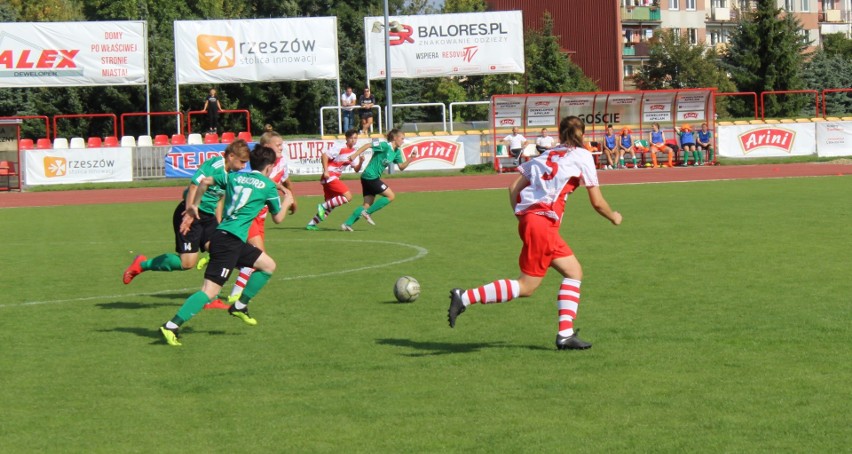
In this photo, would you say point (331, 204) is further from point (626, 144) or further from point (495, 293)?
point (626, 144)

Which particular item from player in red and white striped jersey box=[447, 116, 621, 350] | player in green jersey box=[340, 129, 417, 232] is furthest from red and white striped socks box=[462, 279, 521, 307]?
player in green jersey box=[340, 129, 417, 232]

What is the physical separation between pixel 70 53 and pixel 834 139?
29032 mm

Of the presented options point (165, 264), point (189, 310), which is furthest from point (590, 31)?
point (189, 310)

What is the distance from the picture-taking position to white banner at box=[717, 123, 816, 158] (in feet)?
141

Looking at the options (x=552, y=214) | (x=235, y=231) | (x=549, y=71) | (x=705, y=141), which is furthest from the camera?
(x=549, y=71)

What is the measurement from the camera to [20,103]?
177 ft

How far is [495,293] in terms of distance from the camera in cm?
925

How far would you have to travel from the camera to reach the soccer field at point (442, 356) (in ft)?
22.5

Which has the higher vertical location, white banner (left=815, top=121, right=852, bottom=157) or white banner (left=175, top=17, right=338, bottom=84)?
white banner (left=175, top=17, right=338, bottom=84)

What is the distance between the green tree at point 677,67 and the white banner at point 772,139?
38.3 m

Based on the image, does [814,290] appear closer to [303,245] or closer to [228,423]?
[228,423]

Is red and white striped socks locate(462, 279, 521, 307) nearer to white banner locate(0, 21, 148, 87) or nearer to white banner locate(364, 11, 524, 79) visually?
white banner locate(0, 21, 148, 87)

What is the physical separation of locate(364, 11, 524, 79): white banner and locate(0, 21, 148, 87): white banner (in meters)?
9.36

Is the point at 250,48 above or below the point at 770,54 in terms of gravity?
below
